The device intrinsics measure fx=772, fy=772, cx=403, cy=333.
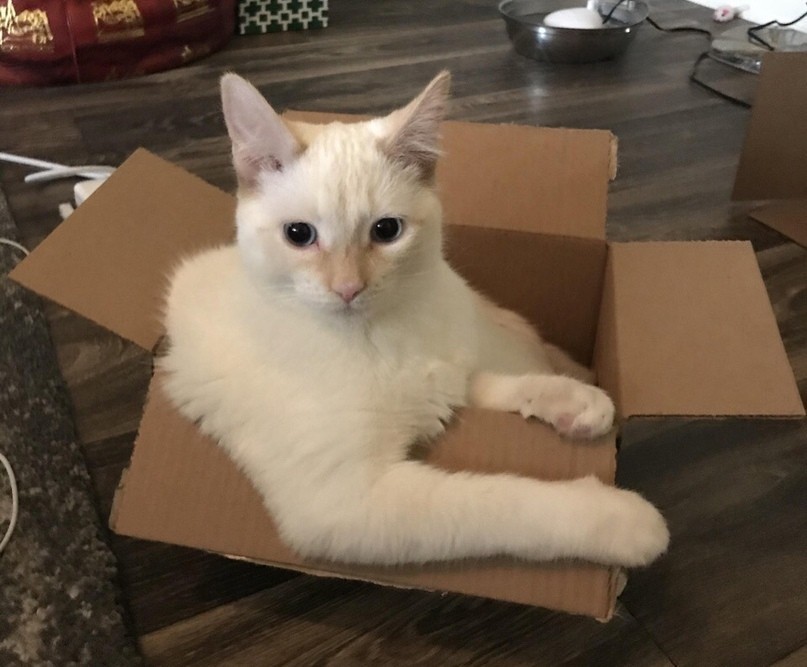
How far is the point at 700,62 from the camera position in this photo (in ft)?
9.70

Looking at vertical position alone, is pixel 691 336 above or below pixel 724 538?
above

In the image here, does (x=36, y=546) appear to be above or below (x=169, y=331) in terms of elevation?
below

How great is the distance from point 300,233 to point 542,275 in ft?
1.90

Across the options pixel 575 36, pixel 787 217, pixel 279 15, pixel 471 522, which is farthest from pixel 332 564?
pixel 279 15

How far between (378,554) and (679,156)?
6.14 feet

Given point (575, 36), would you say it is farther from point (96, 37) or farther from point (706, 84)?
point (96, 37)

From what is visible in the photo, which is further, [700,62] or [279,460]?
[700,62]

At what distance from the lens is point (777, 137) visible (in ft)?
6.01

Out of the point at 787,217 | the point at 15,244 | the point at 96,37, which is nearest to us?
the point at 15,244

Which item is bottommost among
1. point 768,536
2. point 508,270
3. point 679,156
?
point 768,536

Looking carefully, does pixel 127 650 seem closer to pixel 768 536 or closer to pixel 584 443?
pixel 584 443

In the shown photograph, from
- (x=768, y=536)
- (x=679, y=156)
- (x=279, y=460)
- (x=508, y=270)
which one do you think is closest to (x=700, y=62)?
(x=679, y=156)

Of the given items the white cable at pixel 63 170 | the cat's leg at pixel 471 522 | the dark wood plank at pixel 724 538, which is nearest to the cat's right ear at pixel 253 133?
the cat's leg at pixel 471 522

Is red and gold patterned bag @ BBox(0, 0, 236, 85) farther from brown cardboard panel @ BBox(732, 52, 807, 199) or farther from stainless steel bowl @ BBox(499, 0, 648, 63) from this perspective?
brown cardboard panel @ BBox(732, 52, 807, 199)
